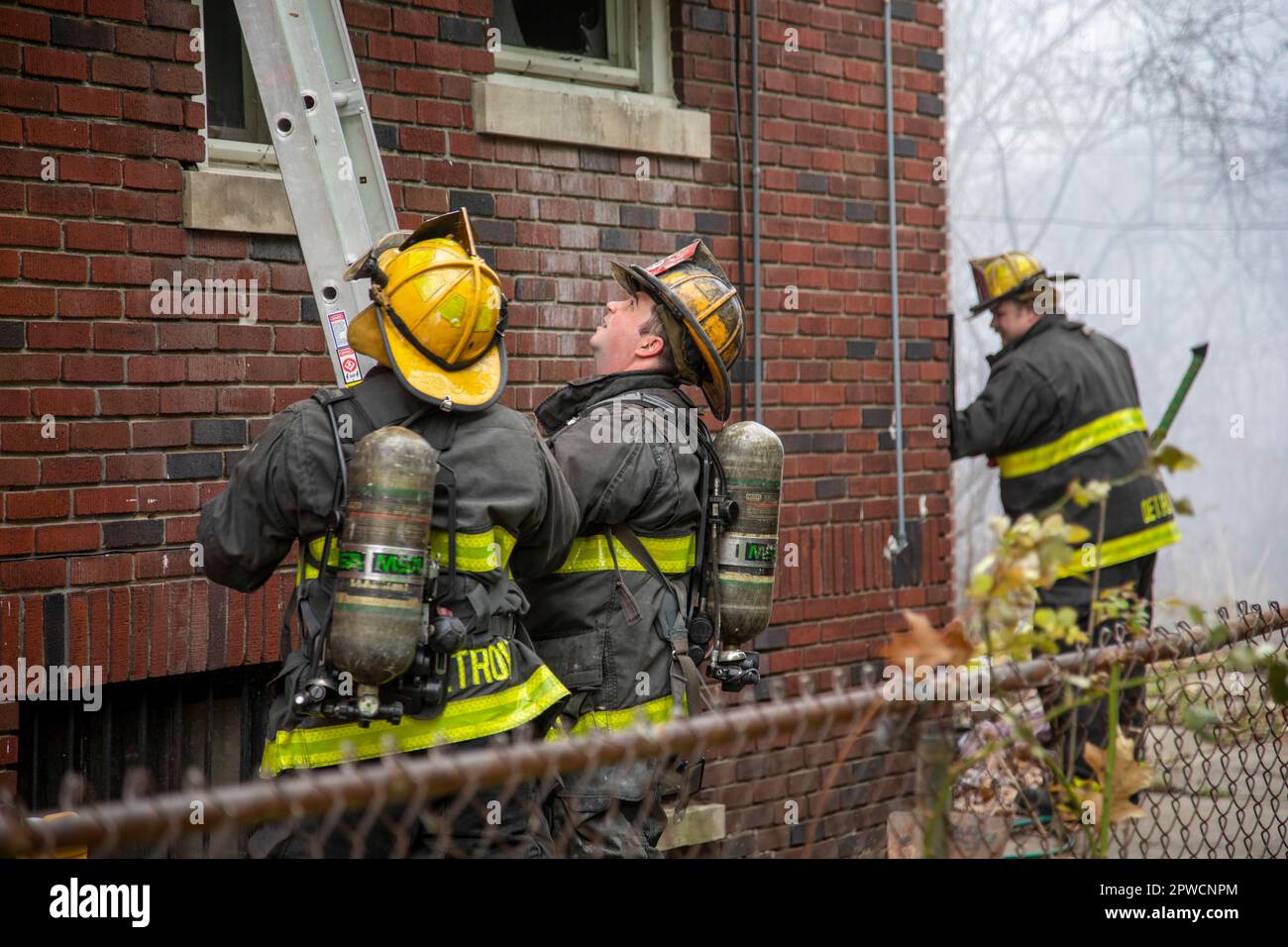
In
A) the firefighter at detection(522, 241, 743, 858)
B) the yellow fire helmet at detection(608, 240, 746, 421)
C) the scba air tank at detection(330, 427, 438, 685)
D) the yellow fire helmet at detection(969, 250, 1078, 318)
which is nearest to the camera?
the scba air tank at detection(330, 427, 438, 685)

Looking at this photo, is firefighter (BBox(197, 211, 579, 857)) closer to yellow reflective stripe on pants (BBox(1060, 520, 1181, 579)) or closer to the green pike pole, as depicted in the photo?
the green pike pole

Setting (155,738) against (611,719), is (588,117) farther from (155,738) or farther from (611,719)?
(155,738)

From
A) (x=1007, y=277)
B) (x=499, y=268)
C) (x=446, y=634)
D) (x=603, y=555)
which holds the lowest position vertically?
(x=446, y=634)

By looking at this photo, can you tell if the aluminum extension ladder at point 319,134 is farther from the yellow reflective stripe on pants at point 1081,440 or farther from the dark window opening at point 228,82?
the yellow reflective stripe on pants at point 1081,440

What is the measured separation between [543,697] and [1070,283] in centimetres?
823

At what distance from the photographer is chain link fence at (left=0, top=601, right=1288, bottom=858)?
1.81 metres

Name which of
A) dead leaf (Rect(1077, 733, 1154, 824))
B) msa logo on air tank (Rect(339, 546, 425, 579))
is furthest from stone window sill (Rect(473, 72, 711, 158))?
dead leaf (Rect(1077, 733, 1154, 824))

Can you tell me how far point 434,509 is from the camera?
124 inches

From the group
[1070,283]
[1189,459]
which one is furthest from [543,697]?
[1070,283]

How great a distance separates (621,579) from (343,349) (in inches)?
39.8

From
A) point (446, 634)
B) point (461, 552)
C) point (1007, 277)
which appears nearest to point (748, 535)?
point (461, 552)

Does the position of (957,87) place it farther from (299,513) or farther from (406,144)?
(299,513)

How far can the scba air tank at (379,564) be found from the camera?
2.83m

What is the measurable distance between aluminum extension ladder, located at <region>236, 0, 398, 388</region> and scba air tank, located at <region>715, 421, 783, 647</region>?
3.83 ft
